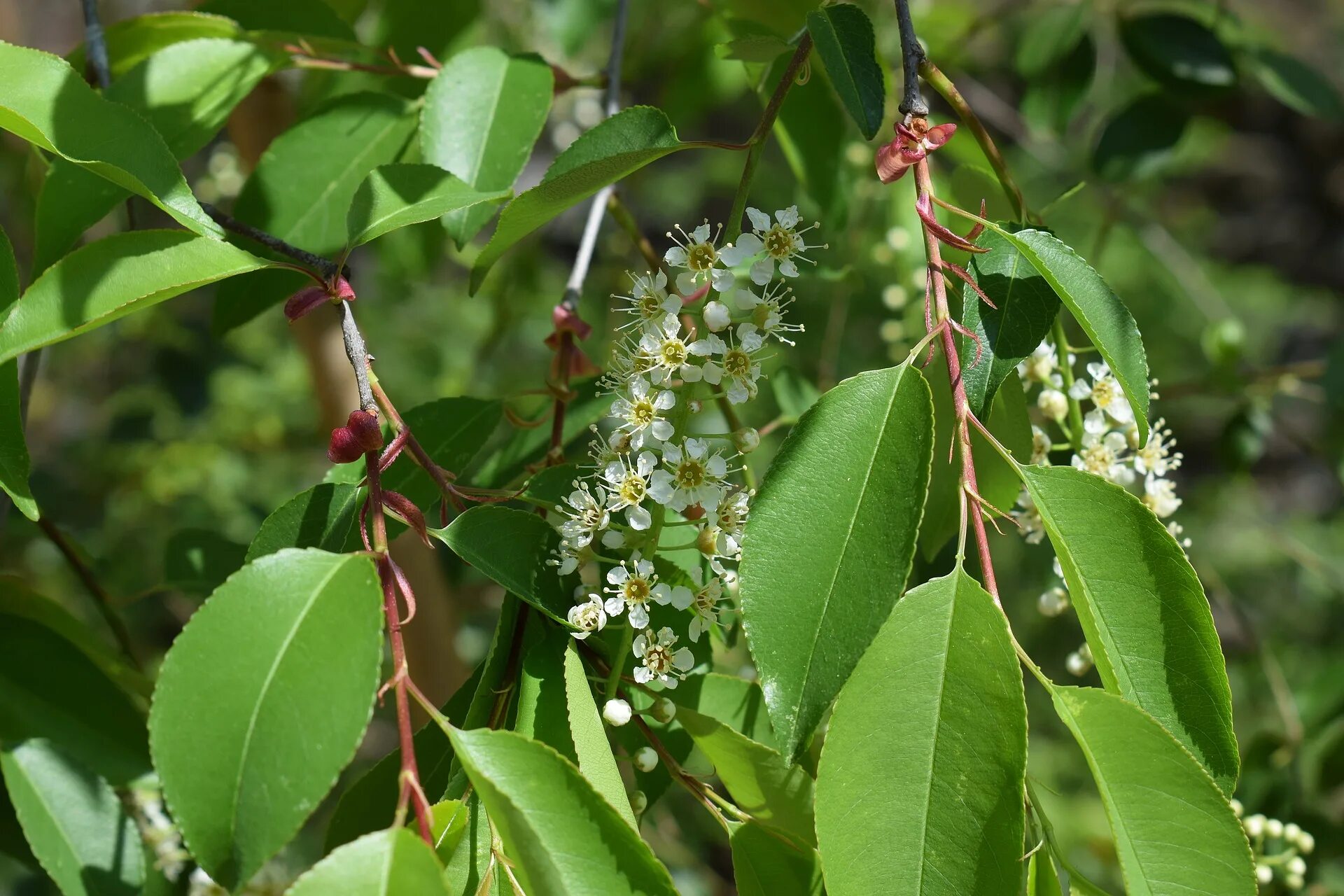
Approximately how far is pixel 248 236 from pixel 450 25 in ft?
2.24

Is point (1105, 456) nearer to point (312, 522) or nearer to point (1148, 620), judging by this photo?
point (1148, 620)

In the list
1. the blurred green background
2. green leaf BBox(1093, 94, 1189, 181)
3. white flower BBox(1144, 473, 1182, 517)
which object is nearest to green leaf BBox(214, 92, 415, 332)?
the blurred green background

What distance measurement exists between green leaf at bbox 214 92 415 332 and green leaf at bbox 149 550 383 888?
53 centimetres

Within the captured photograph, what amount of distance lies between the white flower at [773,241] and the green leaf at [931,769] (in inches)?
10.1

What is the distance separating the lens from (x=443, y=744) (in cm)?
85

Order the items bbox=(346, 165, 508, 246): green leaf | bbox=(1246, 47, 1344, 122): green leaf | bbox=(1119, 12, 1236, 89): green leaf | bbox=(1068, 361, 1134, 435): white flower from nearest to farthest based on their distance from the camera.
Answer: bbox=(346, 165, 508, 246): green leaf
bbox=(1068, 361, 1134, 435): white flower
bbox=(1119, 12, 1236, 89): green leaf
bbox=(1246, 47, 1344, 122): green leaf

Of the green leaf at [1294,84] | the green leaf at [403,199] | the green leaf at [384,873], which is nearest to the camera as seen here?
the green leaf at [384,873]

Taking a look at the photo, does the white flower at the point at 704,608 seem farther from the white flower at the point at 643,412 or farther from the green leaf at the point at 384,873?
the green leaf at the point at 384,873

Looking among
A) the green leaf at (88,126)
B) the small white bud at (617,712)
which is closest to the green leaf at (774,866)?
the small white bud at (617,712)

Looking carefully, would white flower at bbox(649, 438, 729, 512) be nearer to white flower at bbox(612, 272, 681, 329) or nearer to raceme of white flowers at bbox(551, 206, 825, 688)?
raceme of white flowers at bbox(551, 206, 825, 688)

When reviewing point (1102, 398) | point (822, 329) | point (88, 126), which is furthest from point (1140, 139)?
point (822, 329)

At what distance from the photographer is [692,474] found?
0.73m

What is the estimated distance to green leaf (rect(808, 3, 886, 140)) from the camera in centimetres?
72

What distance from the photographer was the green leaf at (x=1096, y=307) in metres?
0.68
